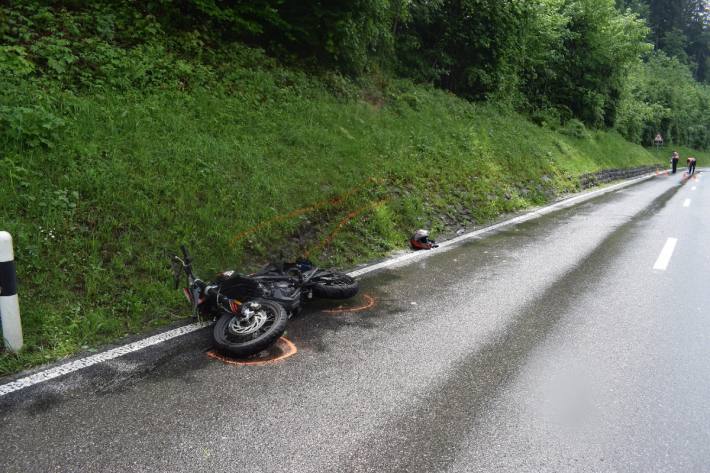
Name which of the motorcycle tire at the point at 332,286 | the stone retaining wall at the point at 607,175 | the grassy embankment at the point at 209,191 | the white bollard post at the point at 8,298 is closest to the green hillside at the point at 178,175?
the grassy embankment at the point at 209,191

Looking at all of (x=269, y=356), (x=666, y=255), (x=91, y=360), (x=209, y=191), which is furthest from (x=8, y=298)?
(x=666, y=255)

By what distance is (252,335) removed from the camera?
14.2 ft

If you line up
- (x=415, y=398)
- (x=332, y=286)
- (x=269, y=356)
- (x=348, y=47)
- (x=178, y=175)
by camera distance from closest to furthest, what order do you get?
(x=415, y=398), (x=269, y=356), (x=332, y=286), (x=178, y=175), (x=348, y=47)

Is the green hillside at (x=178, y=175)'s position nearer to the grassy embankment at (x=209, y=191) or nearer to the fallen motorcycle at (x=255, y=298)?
the grassy embankment at (x=209, y=191)

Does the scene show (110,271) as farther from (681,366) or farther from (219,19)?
(219,19)

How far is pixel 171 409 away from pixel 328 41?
1171cm

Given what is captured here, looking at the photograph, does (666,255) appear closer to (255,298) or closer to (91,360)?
(255,298)

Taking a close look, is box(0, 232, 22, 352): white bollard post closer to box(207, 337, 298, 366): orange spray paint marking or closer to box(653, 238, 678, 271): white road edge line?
box(207, 337, 298, 366): orange spray paint marking

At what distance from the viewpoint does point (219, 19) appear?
11.9 metres

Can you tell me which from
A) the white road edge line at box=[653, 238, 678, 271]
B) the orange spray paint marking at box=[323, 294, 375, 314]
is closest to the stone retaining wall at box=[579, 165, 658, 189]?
the white road edge line at box=[653, 238, 678, 271]

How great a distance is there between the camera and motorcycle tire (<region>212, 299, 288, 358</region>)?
418cm

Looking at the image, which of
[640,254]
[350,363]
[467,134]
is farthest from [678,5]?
[350,363]

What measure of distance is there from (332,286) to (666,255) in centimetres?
644

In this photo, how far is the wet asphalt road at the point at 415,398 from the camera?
2.99 meters
